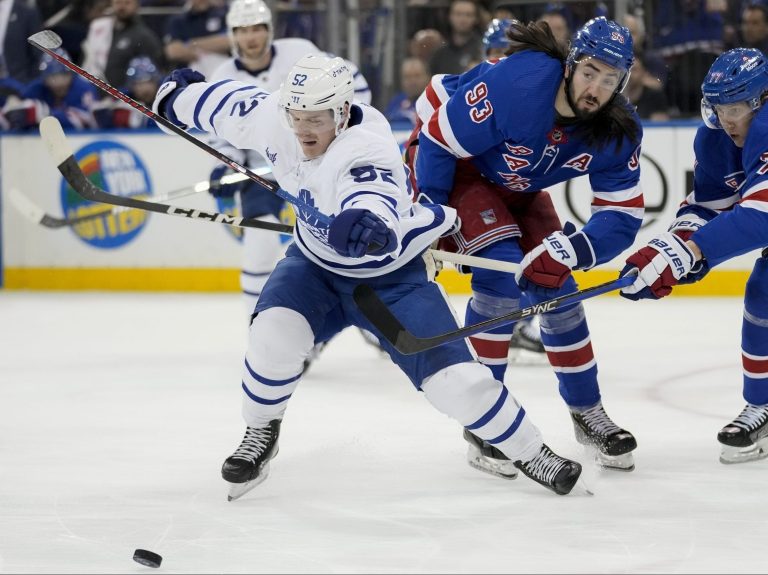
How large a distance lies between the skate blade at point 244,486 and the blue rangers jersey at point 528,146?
803 mm

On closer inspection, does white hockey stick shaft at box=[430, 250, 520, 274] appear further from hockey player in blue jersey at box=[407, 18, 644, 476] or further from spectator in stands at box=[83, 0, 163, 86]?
spectator in stands at box=[83, 0, 163, 86]

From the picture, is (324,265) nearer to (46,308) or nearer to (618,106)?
(618,106)

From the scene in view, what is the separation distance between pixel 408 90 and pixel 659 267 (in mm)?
3887

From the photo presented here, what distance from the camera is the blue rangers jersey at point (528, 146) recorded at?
3047 mm

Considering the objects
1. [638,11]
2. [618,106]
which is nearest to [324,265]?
[618,106]

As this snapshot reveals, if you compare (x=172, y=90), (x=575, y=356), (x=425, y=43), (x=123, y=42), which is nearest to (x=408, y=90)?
(x=425, y=43)

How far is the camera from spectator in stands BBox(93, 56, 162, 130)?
6.83 metres

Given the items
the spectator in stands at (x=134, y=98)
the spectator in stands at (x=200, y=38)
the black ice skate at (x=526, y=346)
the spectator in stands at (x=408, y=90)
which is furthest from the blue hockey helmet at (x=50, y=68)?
the black ice skate at (x=526, y=346)

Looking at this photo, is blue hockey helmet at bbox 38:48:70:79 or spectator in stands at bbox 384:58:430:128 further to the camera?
blue hockey helmet at bbox 38:48:70:79

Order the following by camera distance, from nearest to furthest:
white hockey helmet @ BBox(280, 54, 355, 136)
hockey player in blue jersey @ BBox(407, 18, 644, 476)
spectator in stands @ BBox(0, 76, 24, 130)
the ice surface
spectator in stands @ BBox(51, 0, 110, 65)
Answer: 1. the ice surface
2. white hockey helmet @ BBox(280, 54, 355, 136)
3. hockey player in blue jersey @ BBox(407, 18, 644, 476)
4. spectator in stands @ BBox(0, 76, 24, 130)
5. spectator in stands @ BBox(51, 0, 110, 65)

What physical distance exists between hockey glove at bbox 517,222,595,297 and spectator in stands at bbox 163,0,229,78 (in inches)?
169

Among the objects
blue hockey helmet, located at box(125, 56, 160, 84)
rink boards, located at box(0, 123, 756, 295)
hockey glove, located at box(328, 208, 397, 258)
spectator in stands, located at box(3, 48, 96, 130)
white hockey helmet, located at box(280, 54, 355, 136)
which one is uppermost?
white hockey helmet, located at box(280, 54, 355, 136)

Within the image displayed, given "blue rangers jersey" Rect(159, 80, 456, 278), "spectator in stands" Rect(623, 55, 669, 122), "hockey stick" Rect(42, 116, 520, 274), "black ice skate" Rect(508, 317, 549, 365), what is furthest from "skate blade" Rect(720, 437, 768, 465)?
"spectator in stands" Rect(623, 55, 669, 122)

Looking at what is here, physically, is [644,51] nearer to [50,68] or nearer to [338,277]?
[50,68]
